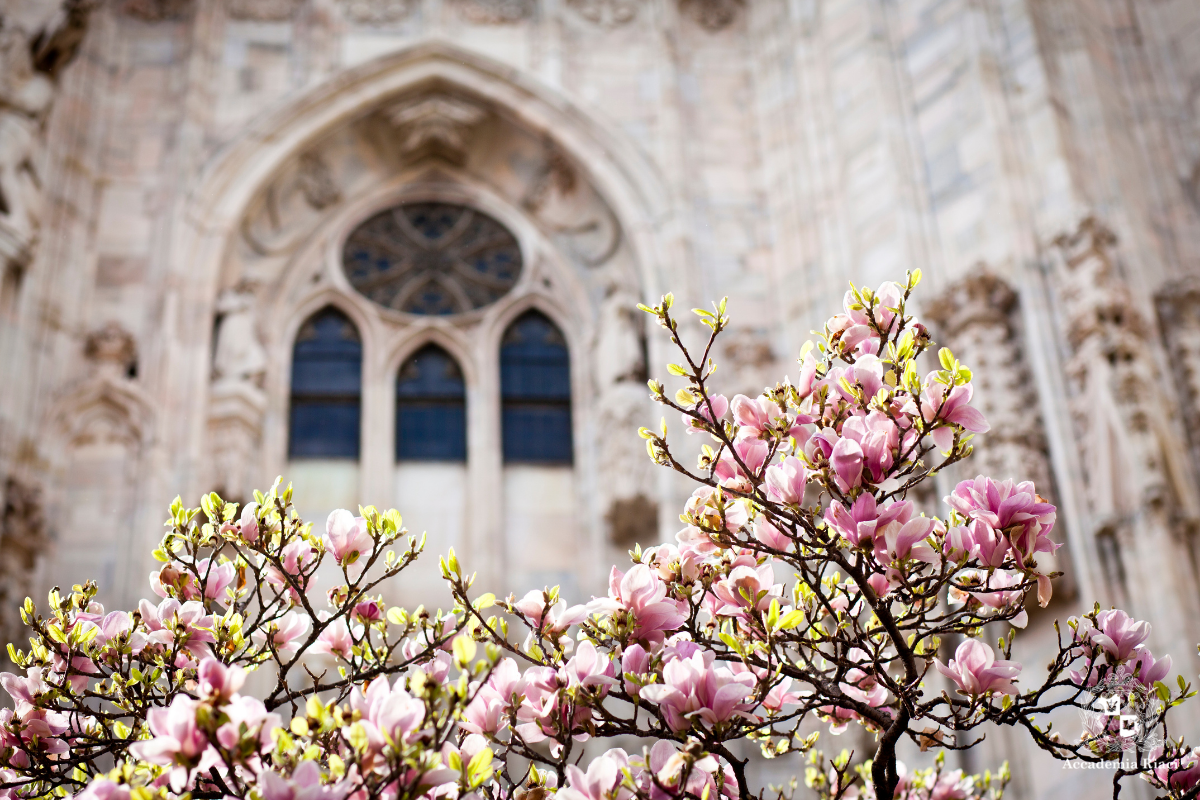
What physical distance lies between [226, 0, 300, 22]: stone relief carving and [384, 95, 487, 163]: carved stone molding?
1265 mm

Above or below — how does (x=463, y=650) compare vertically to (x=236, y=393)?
below

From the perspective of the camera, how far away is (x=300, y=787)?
3.09 metres

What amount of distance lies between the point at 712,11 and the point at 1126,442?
22.1 feet

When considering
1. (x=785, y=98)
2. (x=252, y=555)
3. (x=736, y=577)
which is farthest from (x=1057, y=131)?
(x=736, y=577)

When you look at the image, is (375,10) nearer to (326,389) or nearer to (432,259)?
(432,259)

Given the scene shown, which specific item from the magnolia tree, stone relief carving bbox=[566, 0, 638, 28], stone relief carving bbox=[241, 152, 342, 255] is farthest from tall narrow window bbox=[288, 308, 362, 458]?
the magnolia tree

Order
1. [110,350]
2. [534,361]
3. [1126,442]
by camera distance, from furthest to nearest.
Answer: [534,361] < [110,350] < [1126,442]

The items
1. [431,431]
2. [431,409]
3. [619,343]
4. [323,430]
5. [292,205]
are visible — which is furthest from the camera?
[292,205]

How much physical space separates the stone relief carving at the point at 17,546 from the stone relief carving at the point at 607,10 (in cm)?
631

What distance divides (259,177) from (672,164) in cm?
328

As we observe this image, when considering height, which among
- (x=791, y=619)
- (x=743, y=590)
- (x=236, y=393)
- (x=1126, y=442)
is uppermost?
(x=236, y=393)

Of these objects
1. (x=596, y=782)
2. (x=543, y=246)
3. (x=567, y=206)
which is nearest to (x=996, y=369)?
(x=543, y=246)

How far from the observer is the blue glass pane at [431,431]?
11648mm

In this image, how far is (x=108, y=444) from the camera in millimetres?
10461
